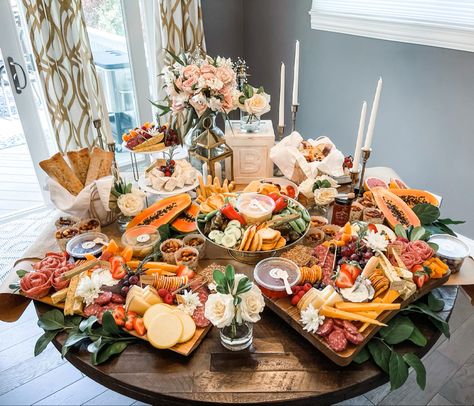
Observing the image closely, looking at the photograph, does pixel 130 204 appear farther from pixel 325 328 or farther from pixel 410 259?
pixel 410 259

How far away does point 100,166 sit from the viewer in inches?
60.9

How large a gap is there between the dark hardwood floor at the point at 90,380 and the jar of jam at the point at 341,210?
63 cm

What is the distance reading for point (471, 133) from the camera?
2.18 meters

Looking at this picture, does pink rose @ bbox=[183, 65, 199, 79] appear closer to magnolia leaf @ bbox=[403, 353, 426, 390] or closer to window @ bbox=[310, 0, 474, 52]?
magnolia leaf @ bbox=[403, 353, 426, 390]

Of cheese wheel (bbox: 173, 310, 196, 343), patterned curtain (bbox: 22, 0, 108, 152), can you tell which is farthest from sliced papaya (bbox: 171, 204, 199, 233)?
patterned curtain (bbox: 22, 0, 108, 152)

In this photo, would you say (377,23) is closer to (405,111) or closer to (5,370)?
(405,111)

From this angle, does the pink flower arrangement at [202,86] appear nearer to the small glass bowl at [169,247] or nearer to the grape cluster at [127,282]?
the small glass bowl at [169,247]

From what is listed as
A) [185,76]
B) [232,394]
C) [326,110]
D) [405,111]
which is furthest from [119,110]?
[232,394]

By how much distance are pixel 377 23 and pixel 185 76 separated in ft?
Result: 4.97

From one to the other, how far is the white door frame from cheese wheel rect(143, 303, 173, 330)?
5.50ft

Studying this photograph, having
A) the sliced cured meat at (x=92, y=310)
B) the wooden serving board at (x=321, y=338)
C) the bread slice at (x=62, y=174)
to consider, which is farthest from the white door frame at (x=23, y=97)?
the wooden serving board at (x=321, y=338)

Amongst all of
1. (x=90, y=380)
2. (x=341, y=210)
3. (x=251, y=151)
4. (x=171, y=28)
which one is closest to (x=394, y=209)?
(x=341, y=210)

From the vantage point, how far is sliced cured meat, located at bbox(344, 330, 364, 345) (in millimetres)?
959

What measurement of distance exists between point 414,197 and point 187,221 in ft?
2.96
